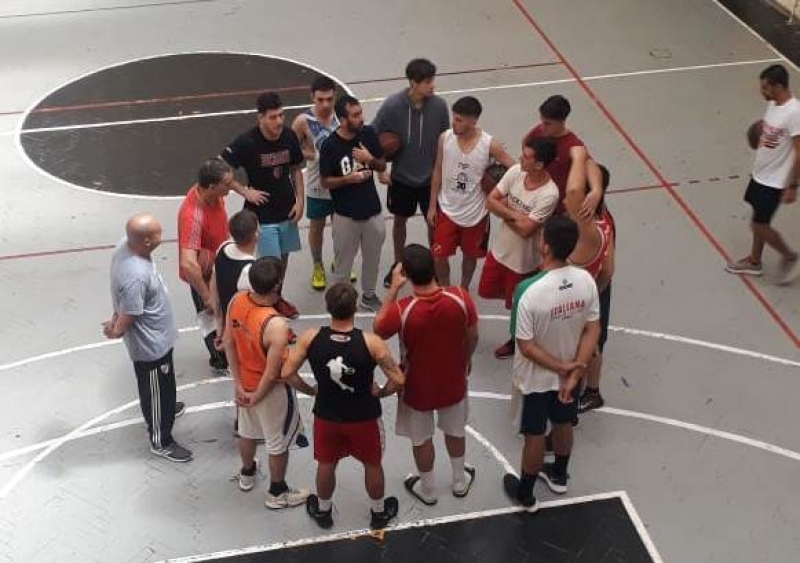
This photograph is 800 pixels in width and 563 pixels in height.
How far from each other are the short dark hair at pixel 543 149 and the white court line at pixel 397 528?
2246 mm

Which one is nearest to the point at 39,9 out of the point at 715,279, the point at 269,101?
the point at 269,101

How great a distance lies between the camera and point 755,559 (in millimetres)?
5727

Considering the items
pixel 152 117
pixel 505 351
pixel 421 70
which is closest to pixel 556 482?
pixel 505 351

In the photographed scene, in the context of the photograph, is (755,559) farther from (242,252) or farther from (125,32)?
(125,32)

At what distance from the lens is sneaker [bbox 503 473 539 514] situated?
599cm

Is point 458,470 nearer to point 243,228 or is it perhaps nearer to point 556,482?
point 556,482

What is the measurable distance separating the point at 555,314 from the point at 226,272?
6.79 ft

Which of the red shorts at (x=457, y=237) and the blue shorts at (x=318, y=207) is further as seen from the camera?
the blue shorts at (x=318, y=207)

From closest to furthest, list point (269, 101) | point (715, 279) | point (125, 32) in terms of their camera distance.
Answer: point (269, 101)
point (715, 279)
point (125, 32)

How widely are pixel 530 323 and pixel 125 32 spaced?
9044mm

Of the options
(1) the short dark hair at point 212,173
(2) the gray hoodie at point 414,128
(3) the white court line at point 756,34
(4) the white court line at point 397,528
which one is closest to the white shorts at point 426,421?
(4) the white court line at point 397,528

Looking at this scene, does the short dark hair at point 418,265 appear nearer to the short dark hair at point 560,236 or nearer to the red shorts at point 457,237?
the short dark hair at point 560,236

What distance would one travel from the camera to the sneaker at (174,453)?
6.38m

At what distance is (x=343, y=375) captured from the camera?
5.05 metres
